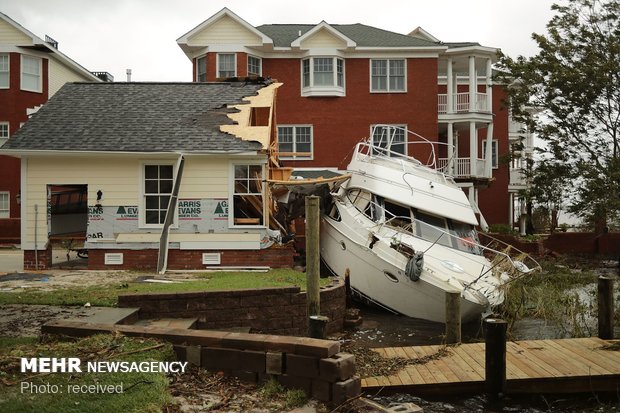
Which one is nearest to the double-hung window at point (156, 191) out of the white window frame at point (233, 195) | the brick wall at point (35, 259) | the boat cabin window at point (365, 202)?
the white window frame at point (233, 195)

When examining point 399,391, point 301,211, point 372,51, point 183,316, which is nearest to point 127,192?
point 301,211

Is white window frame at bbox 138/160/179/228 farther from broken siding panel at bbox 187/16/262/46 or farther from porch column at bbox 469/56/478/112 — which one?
porch column at bbox 469/56/478/112

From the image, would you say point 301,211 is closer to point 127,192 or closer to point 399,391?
point 127,192

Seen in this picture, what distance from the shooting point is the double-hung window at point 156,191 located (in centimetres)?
1767

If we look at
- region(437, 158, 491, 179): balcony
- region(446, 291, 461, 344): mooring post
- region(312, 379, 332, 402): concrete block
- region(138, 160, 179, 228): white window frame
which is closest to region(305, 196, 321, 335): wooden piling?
region(446, 291, 461, 344): mooring post

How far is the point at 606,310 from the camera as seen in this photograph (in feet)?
36.0

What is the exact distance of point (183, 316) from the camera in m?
10.5

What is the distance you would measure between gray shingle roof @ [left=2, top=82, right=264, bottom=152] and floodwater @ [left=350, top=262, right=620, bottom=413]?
6.66m

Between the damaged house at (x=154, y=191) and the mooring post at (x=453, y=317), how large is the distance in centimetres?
728

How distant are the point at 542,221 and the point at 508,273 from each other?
94.6 feet

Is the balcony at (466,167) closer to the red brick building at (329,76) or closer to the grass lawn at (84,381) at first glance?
the red brick building at (329,76)

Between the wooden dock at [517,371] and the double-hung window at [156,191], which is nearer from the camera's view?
the wooden dock at [517,371]

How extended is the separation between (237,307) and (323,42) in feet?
68.3

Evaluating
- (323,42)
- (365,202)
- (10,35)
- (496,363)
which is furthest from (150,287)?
(10,35)
